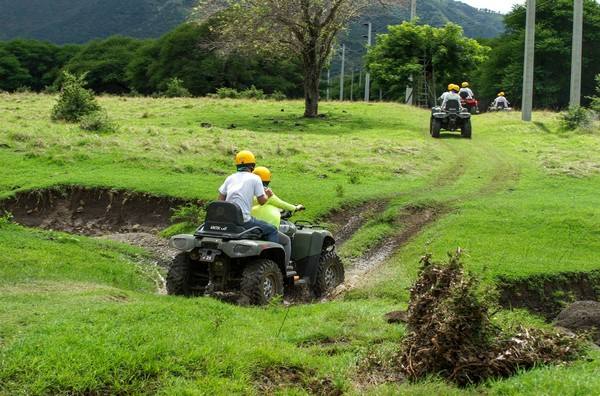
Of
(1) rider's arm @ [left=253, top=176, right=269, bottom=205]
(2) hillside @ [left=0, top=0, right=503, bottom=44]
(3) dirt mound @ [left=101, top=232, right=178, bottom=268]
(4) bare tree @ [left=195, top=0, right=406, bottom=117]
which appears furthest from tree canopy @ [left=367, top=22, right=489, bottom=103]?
(2) hillside @ [left=0, top=0, right=503, bottom=44]

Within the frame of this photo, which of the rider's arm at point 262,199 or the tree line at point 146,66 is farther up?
the tree line at point 146,66

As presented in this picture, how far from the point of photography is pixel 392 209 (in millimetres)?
18312

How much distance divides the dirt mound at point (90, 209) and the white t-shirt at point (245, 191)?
25.2 ft

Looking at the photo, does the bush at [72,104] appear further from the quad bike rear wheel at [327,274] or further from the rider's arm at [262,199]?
the rider's arm at [262,199]

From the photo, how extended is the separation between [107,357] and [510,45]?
6860cm

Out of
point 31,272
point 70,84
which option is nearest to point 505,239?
point 31,272

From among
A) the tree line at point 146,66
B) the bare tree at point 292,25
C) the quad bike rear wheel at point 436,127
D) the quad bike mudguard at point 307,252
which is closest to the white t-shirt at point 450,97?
the quad bike rear wheel at point 436,127

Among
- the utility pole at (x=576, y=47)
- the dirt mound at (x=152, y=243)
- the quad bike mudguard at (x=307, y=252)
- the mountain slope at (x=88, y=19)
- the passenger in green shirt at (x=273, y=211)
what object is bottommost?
the dirt mound at (x=152, y=243)

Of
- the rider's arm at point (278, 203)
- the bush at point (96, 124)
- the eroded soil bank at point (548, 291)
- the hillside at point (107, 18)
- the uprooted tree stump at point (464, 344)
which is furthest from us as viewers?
the hillside at point (107, 18)

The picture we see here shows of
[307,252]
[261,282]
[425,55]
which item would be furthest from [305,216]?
[425,55]

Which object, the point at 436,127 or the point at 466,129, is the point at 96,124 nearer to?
the point at 436,127

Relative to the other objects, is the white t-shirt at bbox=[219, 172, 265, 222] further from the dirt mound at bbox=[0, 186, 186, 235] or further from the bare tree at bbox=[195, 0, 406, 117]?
the bare tree at bbox=[195, 0, 406, 117]

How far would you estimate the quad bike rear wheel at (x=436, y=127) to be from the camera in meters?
32.0

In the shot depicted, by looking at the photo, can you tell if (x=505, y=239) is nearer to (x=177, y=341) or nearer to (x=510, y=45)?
(x=177, y=341)
